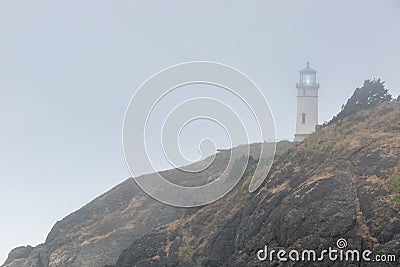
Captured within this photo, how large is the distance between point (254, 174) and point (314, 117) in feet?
113

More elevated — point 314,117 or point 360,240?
point 314,117

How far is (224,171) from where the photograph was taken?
67.2 metres

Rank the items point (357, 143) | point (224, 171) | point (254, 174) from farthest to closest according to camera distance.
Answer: point (224, 171) < point (254, 174) < point (357, 143)

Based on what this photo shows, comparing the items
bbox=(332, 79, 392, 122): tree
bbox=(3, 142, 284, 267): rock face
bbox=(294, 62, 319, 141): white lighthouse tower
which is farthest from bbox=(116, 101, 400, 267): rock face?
bbox=(294, 62, 319, 141): white lighthouse tower

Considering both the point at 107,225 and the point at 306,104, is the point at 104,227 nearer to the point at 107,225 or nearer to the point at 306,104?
the point at 107,225

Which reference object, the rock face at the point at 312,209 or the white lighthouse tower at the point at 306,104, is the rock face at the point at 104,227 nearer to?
the white lighthouse tower at the point at 306,104

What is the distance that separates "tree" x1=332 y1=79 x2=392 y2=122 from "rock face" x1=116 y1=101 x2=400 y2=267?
9.37 ft

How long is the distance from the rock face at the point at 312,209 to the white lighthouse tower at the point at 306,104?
31.0 metres

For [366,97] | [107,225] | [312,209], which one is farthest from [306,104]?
[312,209]

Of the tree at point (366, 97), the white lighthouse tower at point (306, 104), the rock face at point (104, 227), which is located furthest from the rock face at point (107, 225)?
the tree at point (366, 97)

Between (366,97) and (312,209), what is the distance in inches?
889

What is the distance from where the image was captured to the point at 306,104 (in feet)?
262

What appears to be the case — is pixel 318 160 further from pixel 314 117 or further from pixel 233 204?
pixel 314 117

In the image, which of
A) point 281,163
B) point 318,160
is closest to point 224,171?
point 281,163
